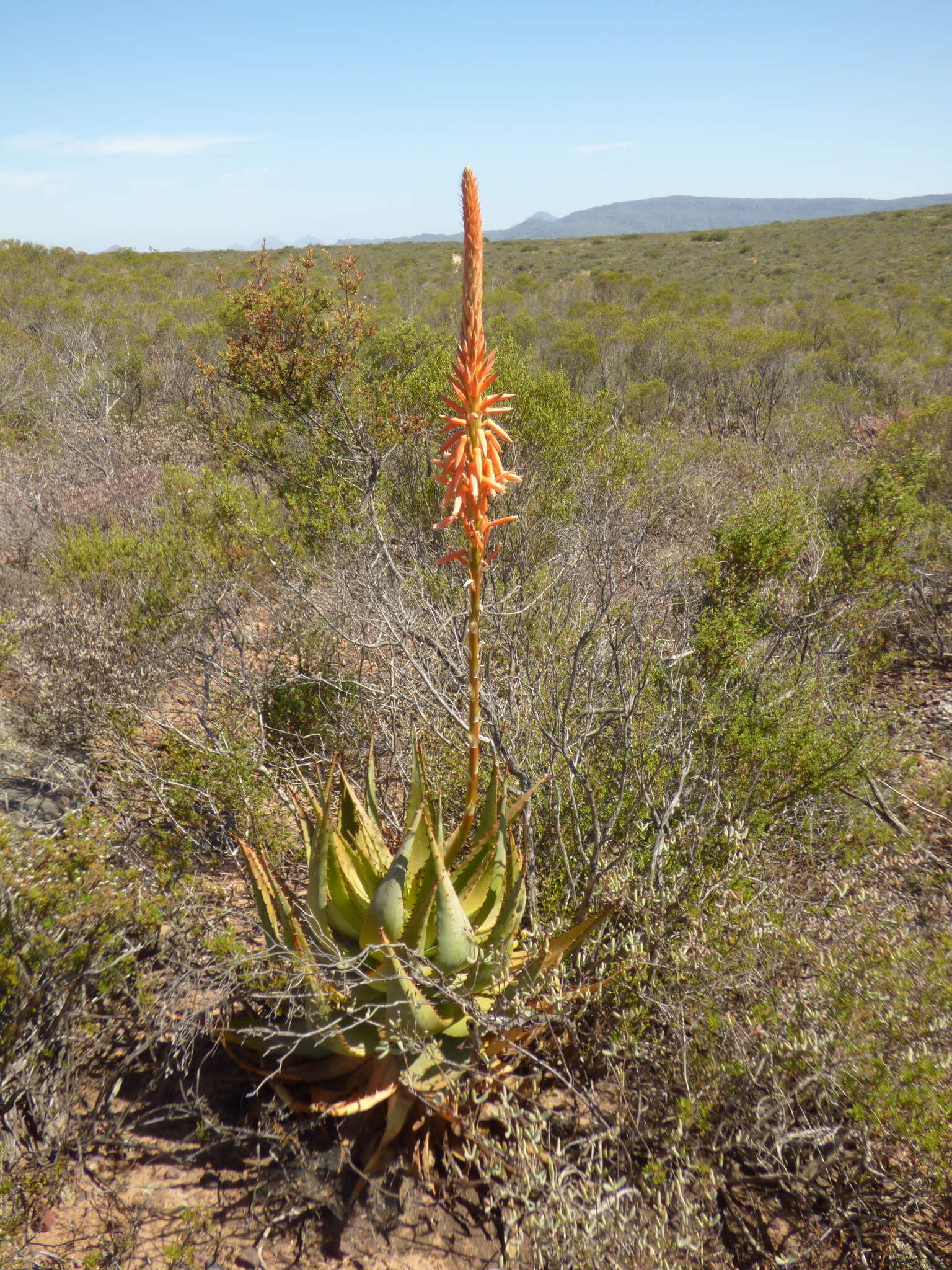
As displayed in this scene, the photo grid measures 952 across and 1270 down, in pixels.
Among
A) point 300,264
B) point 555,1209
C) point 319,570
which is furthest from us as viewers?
point 300,264

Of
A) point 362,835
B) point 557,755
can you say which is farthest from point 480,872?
point 557,755

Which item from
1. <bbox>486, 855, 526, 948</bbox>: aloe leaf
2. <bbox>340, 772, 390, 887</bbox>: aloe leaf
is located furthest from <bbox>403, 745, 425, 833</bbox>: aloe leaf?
<bbox>486, 855, 526, 948</bbox>: aloe leaf

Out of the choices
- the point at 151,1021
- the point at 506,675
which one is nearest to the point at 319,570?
the point at 506,675

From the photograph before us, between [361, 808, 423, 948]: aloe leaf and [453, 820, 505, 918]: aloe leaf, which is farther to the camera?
[453, 820, 505, 918]: aloe leaf

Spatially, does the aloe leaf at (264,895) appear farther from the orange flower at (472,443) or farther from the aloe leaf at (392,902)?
the orange flower at (472,443)

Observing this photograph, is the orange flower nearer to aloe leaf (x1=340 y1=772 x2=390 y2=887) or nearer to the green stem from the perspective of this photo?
the green stem

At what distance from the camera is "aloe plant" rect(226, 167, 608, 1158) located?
2.21 m

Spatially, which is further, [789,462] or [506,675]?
[789,462]

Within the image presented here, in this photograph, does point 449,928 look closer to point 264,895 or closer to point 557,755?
point 264,895

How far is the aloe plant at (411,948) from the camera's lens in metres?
2.21

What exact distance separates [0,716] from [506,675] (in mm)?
3345

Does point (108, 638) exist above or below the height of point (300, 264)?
below

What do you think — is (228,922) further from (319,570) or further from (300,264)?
(300,264)

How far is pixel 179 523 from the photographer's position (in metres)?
7.01
